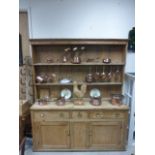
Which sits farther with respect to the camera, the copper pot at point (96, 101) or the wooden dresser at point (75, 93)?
the copper pot at point (96, 101)

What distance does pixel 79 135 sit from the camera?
289 cm

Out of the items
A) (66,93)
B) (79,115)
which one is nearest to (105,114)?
(79,115)

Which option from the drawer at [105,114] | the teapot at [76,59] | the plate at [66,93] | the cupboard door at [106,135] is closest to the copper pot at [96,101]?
the drawer at [105,114]

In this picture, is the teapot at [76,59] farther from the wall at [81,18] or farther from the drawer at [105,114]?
the drawer at [105,114]

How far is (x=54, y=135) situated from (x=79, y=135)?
0.41 metres

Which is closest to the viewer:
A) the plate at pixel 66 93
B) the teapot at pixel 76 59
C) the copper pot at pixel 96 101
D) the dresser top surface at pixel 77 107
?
the dresser top surface at pixel 77 107

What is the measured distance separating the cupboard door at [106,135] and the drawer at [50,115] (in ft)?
1.54

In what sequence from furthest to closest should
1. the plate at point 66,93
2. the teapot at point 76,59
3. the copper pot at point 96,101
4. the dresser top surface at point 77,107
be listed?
1. the plate at point 66,93
2. the teapot at point 76,59
3. the copper pot at point 96,101
4. the dresser top surface at point 77,107

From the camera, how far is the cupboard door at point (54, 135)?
9.43 ft

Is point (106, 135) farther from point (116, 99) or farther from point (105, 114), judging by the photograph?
point (116, 99)
